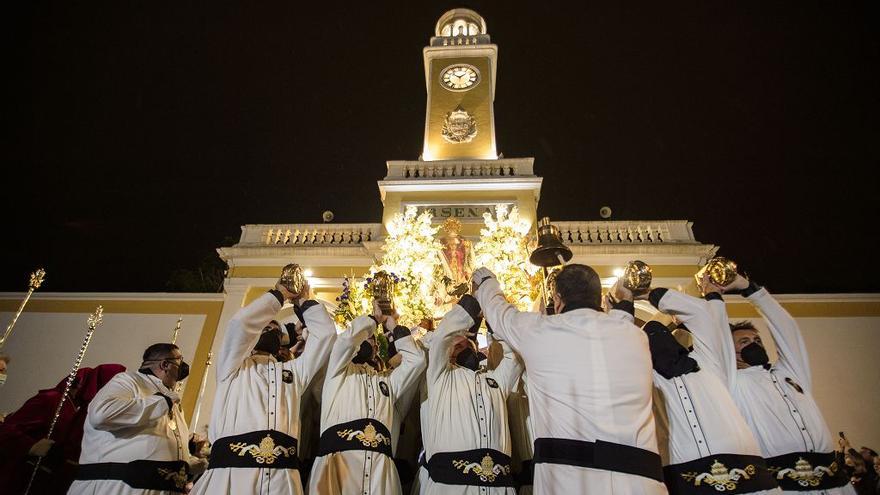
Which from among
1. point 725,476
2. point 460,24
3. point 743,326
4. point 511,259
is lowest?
point 725,476

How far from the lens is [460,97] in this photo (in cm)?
1850

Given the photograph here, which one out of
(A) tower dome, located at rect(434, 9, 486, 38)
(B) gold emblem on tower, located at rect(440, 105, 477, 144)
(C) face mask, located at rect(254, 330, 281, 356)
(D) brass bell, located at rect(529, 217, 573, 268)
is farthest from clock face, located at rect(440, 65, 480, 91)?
(C) face mask, located at rect(254, 330, 281, 356)

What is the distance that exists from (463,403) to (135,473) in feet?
7.97

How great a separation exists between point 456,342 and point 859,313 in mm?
15201

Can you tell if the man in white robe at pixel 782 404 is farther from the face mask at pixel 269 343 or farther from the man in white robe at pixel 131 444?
the man in white robe at pixel 131 444

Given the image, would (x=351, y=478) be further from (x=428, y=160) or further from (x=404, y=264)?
(x=428, y=160)

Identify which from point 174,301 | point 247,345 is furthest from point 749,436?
point 174,301

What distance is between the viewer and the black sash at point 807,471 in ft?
10.3

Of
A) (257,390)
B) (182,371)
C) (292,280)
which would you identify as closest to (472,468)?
(257,390)

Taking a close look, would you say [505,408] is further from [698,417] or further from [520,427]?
[698,417]

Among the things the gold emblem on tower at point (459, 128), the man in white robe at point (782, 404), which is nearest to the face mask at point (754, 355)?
the man in white robe at point (782, 404)

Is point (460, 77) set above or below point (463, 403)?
above

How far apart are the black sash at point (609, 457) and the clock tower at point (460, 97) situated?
1474 cm

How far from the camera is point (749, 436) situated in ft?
9.18
